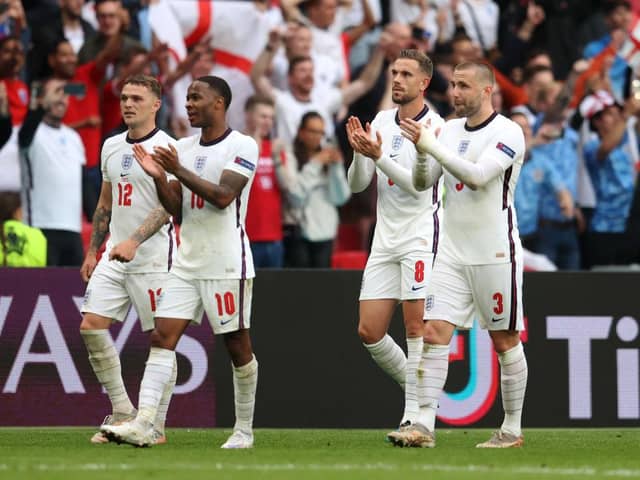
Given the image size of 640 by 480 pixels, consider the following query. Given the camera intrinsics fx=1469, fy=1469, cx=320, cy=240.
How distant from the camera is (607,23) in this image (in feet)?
63.8

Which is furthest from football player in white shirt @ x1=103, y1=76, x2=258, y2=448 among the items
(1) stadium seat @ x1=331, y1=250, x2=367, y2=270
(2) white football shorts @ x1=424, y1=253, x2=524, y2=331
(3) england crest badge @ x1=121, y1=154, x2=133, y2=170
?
(1) stadium seat @ x1=331, y1=250, x2=367, y2=270

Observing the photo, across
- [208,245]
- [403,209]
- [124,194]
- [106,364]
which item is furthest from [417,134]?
[106,364]

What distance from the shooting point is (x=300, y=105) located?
15742mm

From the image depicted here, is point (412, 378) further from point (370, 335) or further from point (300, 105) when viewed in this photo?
point (300, 105)

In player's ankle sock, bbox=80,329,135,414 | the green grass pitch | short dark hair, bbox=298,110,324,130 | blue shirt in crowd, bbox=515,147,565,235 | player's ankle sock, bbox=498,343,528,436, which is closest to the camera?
the green grass pitch

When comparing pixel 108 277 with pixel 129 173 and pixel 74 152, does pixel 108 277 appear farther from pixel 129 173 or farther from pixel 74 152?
pixel 74 152

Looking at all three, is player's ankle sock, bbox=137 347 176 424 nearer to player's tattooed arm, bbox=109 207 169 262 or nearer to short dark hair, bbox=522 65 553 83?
player's tattooed arm, bbox=109 207 169 262

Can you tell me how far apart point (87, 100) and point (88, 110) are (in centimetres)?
10

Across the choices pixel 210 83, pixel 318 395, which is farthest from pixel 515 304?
pixel 318 395

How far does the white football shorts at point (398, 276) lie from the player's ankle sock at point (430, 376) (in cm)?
87

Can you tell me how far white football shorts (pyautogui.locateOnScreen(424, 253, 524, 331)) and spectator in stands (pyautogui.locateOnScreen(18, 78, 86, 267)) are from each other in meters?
5.16

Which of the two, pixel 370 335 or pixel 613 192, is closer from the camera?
pixel 370 335

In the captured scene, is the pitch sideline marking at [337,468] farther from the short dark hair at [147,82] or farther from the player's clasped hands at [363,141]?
the short dark hair at [147,82]

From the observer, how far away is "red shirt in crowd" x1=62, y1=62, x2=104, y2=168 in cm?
1492
